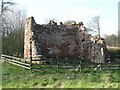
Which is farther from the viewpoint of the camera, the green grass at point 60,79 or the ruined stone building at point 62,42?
the ruined stone building at point 62,42

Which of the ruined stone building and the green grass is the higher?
the ruined stone building

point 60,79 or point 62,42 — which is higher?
point 62,42

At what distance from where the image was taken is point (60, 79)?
2308 cm

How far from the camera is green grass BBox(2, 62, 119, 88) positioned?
21.8 metres

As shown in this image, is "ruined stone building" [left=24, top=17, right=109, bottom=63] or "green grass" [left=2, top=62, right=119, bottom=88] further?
"ruined stone building" [left=24, top=17, right=109, bottom=63]

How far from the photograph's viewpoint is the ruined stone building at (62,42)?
3238 centimetres

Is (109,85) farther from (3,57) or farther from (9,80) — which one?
(3,57)

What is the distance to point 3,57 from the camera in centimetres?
3238

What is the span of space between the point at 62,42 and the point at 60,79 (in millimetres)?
10970

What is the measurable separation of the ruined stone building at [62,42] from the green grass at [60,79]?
6.01m

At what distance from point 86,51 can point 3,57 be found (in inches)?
298

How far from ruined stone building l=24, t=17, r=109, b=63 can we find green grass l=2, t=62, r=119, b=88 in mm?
6011

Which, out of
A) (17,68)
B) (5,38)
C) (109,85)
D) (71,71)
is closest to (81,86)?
(109,85)

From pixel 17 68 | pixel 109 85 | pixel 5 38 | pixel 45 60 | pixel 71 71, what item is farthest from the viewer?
pixel 5 38
